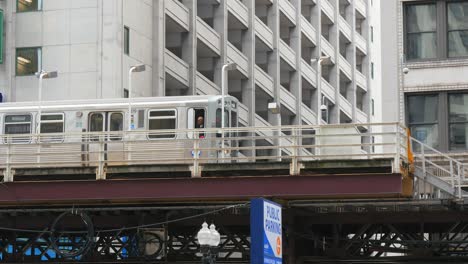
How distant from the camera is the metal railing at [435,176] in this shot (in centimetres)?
3691

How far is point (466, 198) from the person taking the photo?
122ft

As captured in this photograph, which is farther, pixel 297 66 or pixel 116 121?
pixel 297 66

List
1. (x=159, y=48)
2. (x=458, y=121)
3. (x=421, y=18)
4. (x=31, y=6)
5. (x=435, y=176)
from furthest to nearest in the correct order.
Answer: (x=159, y=48) → (x=31, y=6) → (x=421, y=18) → (x=458, y=121) → (x=435, y=176)

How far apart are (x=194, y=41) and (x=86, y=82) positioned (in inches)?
488

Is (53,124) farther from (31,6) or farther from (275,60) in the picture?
(275,60)

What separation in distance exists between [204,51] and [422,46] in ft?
101

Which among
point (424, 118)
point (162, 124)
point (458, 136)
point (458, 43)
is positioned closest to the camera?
point (458, 136)

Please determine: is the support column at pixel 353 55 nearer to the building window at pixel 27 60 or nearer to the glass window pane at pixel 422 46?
the building window at pixel 27 60

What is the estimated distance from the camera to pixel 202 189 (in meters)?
37.8

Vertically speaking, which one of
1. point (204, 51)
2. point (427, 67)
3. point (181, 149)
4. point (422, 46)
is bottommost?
point (181, 149)

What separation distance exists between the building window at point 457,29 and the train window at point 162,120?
35.5 feet

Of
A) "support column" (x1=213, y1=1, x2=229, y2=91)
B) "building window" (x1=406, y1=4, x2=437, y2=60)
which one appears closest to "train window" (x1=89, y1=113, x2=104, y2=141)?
"building window" (x1=406, y1=4, x2=437, y2=60)

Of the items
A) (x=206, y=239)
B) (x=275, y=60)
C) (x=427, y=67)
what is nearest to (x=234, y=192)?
(x=206, y=239)

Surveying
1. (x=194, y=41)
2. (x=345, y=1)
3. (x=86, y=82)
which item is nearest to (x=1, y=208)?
(x=86, y=82)
